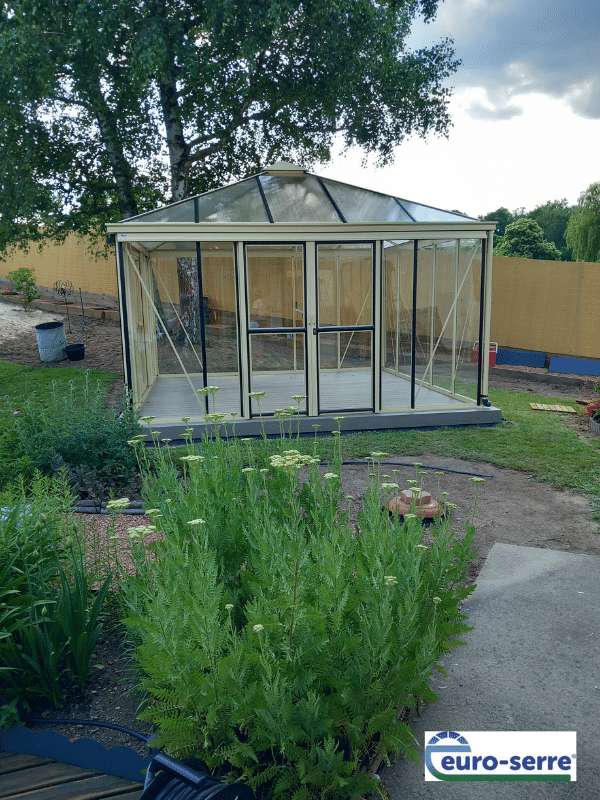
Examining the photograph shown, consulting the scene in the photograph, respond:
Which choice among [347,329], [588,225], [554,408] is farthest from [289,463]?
[588,225]

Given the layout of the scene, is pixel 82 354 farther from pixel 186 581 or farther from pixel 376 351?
pixel 186 581

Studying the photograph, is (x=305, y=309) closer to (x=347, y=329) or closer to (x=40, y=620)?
(x=347, y=329)

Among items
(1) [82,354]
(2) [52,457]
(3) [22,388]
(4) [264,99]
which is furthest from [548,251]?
(2) [52,457]

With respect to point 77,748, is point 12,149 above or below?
above

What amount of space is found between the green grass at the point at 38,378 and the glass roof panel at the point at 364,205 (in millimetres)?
4964

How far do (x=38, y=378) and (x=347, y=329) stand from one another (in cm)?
654

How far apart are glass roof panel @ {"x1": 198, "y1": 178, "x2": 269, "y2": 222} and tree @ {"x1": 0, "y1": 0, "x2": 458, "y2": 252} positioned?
4247 mm

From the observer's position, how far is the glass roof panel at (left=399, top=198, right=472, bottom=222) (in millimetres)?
8824

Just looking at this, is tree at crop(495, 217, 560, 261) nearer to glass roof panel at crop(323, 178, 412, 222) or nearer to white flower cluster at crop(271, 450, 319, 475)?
glass roof panel at crop(323, 178, 412, 222)

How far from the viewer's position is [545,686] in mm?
3014

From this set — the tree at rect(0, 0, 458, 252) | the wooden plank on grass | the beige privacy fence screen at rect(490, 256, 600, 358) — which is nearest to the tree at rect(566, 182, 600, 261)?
the tree at rect(0, 0, 458, 252)

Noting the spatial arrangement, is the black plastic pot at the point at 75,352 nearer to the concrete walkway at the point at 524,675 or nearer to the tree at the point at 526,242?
the concrete walkway at the point at 524,675

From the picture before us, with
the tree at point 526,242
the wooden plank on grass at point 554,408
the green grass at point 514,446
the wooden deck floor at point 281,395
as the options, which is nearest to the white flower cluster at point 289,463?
the green grass at point 514,446

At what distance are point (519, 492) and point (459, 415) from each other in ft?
9.49
